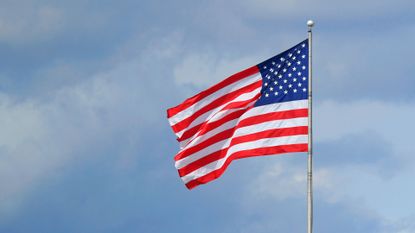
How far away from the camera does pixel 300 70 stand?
37.1 m

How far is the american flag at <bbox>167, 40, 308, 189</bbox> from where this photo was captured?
36.3 metres

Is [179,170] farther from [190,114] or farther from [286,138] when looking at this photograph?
[286,138]

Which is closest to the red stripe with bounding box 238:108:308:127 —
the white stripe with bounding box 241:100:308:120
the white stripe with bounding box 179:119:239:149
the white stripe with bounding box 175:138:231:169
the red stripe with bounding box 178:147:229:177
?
the white stripe with bounding box 241:100:308:120

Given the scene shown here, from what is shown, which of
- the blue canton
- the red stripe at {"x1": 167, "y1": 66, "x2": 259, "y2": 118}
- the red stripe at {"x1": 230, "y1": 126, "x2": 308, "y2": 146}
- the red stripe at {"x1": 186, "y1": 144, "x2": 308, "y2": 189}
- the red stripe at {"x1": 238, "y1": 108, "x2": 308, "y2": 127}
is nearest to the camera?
the red stripe at {"x1": 186, "y1": 144, "x2": 308, "y2": 189}

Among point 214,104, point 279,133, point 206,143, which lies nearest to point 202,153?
point 206,143

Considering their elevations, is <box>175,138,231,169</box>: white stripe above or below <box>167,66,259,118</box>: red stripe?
below

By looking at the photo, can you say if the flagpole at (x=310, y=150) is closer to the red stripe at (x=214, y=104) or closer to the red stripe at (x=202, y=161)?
the red stripe at (x=214, y=104)

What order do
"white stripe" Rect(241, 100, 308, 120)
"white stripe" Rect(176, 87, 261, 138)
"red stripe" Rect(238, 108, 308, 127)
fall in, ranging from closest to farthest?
"red stripe" Rect(238, 108, 308, 127) → "white stripe" Rect(241, 100, 308, 120) → "white stripe" Rect(176, 87, 261, 138)

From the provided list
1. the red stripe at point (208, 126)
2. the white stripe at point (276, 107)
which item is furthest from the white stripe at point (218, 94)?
the white stripe at point (276, 107)

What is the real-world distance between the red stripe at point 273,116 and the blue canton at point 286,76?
55cm

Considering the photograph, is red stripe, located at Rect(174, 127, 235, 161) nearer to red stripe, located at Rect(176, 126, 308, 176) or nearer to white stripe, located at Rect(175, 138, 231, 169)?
white stripe, located at Rect(175, 138, 231, 169)

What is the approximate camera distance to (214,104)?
38.1 meters

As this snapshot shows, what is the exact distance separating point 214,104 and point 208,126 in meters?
1.03

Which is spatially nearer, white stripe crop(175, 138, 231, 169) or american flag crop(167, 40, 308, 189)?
american flag crop(167, 40, 308, 189)
